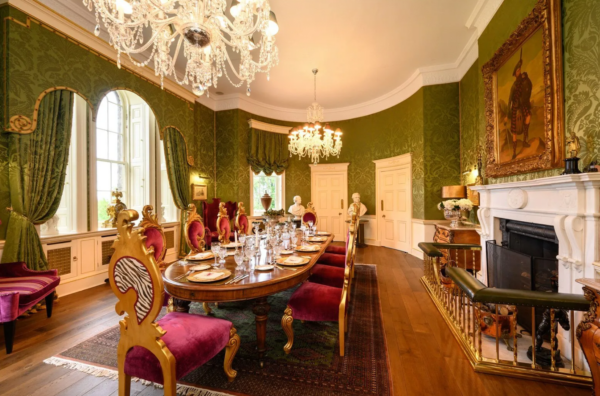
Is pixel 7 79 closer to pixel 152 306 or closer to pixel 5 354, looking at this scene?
pixel 5 354

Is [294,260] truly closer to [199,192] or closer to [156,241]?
[156,241]

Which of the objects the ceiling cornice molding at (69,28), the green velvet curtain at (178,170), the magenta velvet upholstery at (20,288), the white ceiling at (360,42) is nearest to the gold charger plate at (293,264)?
the magenta velvet upholstery at (20,288)

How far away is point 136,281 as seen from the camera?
1.22 meters

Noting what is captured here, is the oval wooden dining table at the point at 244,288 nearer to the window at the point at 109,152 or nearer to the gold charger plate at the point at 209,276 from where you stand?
the gold charger plate at the point at 209,276

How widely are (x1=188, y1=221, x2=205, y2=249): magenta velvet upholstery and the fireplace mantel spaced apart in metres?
3.36

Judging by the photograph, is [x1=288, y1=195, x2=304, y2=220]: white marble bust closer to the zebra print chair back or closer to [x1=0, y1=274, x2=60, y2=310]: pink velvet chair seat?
[x1=0, y1=274, x2=60, y2=310]: pink velvet chair seat

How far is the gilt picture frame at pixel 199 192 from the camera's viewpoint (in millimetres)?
5388

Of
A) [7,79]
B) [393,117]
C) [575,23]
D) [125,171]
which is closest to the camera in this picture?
[575,23]

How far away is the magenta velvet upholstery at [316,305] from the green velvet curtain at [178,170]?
3745 millimetres

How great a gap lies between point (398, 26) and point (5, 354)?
5.74 meters

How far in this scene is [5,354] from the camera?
1979 mm

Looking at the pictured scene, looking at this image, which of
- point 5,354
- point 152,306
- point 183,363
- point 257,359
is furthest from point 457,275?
point 5,354

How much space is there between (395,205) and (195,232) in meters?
4.86

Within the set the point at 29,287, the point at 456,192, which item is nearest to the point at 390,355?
the point at 29,287
